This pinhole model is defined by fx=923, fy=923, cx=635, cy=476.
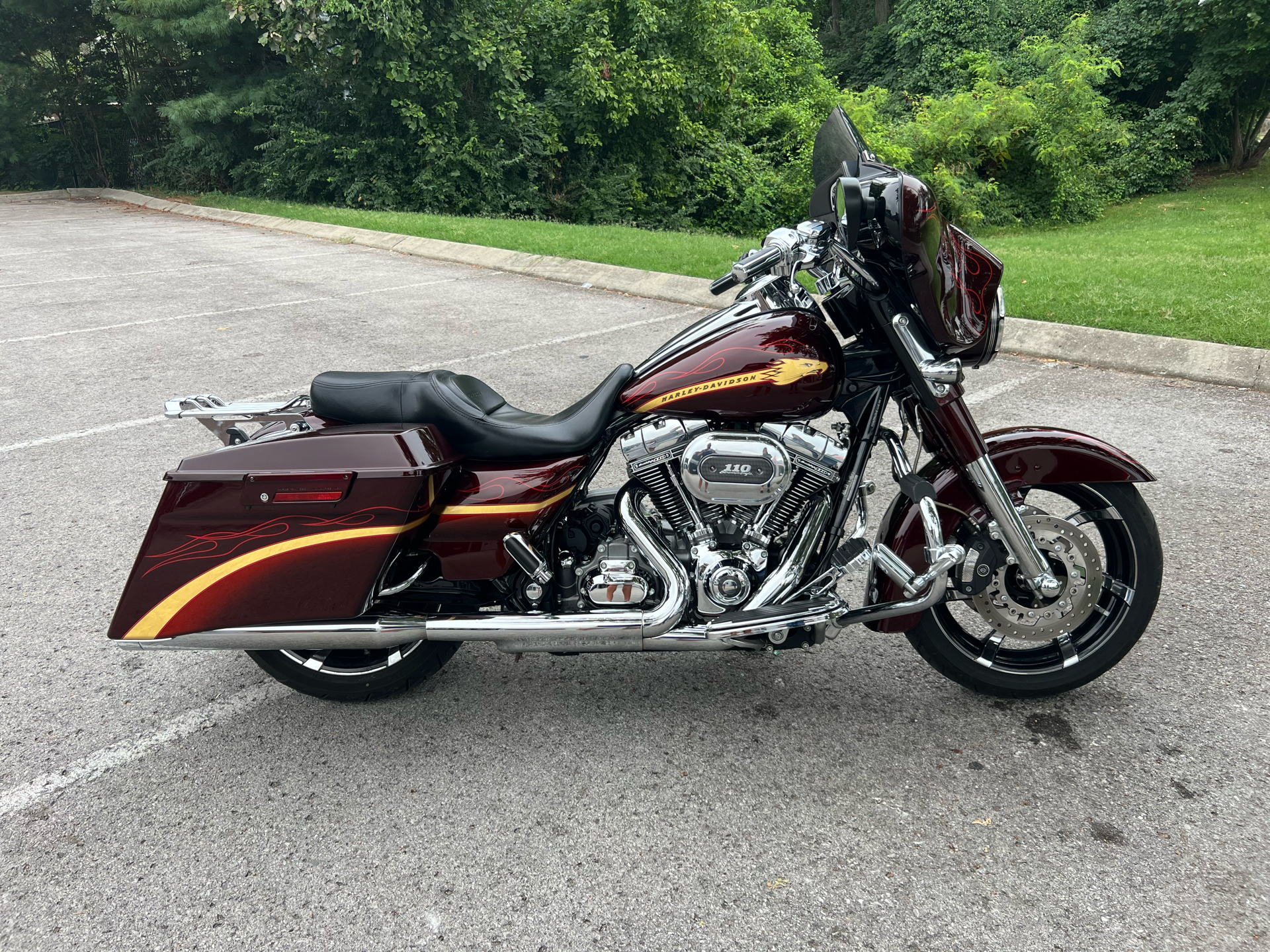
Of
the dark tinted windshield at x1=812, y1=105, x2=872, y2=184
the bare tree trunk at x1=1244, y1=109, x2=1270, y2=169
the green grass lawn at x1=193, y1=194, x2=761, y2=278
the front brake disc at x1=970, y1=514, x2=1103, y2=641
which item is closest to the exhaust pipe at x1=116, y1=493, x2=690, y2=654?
the front brake disc at x1=970, y1=514, x2=1103, y2=641

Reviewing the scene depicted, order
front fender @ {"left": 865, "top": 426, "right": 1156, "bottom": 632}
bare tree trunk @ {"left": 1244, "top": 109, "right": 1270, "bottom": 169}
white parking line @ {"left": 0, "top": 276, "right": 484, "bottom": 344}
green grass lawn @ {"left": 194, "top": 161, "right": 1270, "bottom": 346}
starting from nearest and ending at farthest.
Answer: front fender @ {"left": 865, "top": 426, "right": 1156, "bottom": 632} → green grass lawn @ {"left": 194, "top": 161, "right": 1270, "bottom": 346} → white parking line @ {"left": 0, "top": 276, "right": 484, "bottom": 344} → bare tree trunk @ {"left": 1244, "top": 109, "right": 1270, "bottom": 169}

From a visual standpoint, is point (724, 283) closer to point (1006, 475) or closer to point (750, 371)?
point (750, 371)

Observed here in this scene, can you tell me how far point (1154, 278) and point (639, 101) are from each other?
1234 cm

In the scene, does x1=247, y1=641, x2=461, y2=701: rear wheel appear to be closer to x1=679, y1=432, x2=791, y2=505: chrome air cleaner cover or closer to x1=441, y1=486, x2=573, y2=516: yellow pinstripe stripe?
x1=441, y1=486, x2=573, y2=516: yellow pinstripe stripe

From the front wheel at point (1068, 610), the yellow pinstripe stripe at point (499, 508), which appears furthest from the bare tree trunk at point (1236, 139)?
the yellow pinstripe stripe at point (499, 508)

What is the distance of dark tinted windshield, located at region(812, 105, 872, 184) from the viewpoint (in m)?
2.51

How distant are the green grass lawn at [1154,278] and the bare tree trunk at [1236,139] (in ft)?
24.6

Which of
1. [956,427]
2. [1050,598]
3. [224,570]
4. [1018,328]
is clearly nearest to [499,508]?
[224,570]

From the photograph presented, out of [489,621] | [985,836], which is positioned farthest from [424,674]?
[985,836]

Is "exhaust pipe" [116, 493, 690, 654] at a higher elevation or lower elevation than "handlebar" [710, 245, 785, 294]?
lower

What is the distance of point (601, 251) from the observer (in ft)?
35.4

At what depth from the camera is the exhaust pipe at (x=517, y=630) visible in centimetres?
266

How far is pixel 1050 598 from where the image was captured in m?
2.80

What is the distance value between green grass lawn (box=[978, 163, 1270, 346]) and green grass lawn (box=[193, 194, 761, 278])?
10.3 ft
